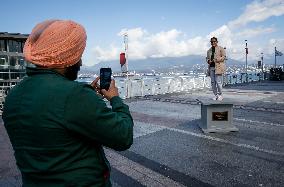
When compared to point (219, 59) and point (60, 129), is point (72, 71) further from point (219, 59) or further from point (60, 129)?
point (219, 59)

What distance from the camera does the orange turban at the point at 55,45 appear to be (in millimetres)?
1531

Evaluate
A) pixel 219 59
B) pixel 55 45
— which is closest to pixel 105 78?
pixel 55 45

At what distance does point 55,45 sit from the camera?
1.53m

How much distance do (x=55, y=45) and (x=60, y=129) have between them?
17.6 inches

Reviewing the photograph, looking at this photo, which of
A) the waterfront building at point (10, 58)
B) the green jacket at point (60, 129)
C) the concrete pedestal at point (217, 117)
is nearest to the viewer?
the green jacket at point (60, 129)

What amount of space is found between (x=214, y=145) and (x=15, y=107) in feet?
17.6

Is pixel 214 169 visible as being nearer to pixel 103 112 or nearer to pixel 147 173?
pixel 147 173

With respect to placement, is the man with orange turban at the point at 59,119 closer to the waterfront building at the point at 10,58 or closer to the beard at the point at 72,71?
the beard at the point at 72,71

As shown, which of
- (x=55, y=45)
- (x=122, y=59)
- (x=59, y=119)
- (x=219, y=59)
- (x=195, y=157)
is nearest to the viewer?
(x=59, y=119)

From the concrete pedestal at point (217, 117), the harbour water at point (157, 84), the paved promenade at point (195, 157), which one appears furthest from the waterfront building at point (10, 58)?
the concrete pedestal at point (217, 117)

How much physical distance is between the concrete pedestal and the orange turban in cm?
583

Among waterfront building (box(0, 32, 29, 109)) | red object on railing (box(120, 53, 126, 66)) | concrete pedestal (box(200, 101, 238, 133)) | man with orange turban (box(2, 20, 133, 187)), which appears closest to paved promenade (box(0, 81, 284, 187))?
concrete pedestal (box(200, 101, 238, 133))

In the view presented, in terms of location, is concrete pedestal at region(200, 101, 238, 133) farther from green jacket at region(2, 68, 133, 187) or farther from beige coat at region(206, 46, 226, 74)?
green jacket at region(2, 68, 133, 187)

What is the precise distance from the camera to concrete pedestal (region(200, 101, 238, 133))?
712 cm
